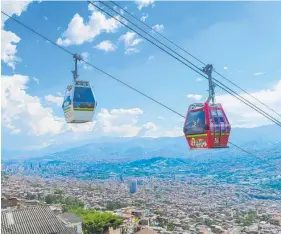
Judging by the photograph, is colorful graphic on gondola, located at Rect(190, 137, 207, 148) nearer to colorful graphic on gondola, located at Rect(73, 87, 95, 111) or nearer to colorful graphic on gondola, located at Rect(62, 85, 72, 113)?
colorful graphic on gondola, located at Rect(73, 87, 95, 111)

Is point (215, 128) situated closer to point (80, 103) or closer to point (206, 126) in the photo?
point (206, 126)

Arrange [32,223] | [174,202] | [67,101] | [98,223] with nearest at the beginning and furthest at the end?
[67,101], [32,223], [98,223], [174,202]

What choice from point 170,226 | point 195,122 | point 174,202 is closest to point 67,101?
point 195,122

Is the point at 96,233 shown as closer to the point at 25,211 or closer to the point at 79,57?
the point at 25,211

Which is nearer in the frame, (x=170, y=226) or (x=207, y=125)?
(x=207, y=125)

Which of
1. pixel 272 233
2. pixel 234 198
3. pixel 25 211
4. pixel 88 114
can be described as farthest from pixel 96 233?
pixel 234 198

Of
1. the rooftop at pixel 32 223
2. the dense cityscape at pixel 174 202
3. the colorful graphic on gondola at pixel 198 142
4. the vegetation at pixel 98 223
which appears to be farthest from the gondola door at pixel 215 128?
the dense cityscape at pixel 174 202
